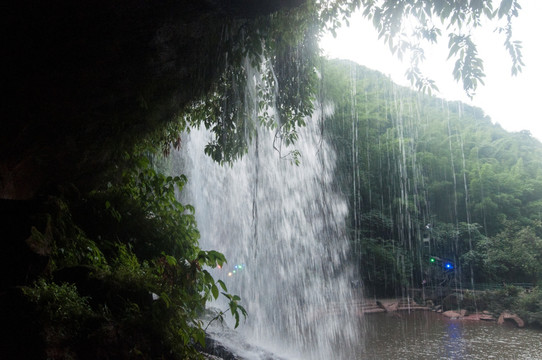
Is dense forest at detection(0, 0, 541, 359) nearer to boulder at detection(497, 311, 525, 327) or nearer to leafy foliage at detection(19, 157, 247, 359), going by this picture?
leafy foliage at detection(19, 157, 247, 359)

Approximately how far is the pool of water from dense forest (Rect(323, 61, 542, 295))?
7640 mm

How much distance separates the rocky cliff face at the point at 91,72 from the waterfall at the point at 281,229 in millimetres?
10261

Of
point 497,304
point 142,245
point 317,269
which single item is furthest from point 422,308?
point 142,245

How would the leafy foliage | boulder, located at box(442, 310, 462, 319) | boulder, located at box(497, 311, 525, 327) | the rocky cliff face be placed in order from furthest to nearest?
boulder, located at box(442, 310, 462, 319)
boulder, located at box(497, 311, 525, 327)
the rocky cliff face
the leafy foliage

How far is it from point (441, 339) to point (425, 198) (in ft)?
64.4

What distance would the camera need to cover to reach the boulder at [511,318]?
17.0 m

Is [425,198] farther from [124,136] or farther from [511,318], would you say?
[124,136]

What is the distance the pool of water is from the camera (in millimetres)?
10359

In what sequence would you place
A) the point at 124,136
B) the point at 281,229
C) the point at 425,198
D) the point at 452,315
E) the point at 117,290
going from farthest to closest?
the point at 425,198 → the point at 281,229 → the point at 452,315 → the point at 124,136 → the point at 117,290

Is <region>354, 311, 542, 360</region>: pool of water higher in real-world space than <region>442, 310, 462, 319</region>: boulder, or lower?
higher

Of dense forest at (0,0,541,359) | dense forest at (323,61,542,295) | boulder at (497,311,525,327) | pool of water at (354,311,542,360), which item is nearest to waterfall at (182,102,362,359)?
pool of water at (354,311,542,360)

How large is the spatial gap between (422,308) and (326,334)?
436 inches

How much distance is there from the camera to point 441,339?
12484 mm

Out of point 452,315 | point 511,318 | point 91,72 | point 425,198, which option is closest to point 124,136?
point 91,72
